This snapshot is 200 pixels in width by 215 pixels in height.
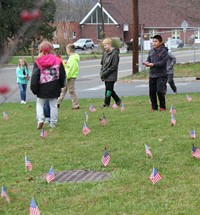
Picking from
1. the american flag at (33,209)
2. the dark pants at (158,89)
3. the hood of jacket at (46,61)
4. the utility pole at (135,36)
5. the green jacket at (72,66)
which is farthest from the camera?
the utility pole at (135,36)

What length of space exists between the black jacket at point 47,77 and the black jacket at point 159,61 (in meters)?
2.49

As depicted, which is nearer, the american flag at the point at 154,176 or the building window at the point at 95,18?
the american flag at the point at 154,176

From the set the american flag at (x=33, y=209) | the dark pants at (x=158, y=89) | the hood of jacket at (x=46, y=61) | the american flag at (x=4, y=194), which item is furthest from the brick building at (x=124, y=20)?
the american flag at (x=33, y=209)

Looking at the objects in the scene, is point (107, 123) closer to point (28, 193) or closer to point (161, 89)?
point (161, 89)

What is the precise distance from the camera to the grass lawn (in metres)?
4.77

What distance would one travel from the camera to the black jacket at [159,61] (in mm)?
10477

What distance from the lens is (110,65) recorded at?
1183cm

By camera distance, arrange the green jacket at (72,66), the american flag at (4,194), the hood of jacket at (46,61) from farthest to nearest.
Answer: the green jacket at (72,66)
the hood of jacket at (46,61)
the american flag at (4,194)

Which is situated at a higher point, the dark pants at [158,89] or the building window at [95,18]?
the building window at [95,18]

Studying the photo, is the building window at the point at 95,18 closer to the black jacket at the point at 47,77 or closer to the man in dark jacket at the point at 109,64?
the man in dark jacket at the point at 109,64

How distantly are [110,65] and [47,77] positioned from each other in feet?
10.7

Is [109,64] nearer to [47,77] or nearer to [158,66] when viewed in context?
[158,66]

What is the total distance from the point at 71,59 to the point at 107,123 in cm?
313

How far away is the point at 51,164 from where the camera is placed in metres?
6.40
